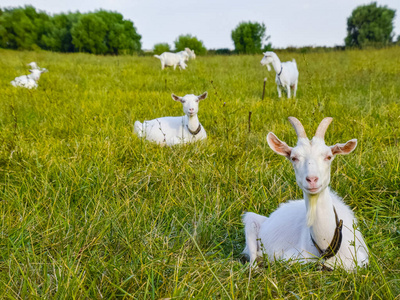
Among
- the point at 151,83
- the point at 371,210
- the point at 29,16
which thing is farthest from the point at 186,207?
the point at 29,16

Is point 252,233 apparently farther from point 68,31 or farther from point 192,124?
point 68,31

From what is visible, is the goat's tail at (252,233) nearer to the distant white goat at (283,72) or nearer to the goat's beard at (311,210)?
the goat's beard at (311,210)

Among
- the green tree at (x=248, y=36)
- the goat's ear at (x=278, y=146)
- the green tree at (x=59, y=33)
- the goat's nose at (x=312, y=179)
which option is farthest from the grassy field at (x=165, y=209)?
the green tree at (x=59, y=33)

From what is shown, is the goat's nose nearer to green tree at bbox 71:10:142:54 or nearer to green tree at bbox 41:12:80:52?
green tree at bbox 71:10:142:54

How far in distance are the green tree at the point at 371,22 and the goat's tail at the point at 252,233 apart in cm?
4886

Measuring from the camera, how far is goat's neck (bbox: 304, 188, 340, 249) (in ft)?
5.43

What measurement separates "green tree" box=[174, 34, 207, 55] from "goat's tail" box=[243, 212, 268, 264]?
35028 mm

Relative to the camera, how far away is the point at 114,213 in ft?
6.73

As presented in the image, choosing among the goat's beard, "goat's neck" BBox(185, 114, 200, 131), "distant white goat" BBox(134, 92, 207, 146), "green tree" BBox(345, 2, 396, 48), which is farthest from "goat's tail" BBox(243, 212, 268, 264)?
"green tree" BBox(345, 2, 396, 48)

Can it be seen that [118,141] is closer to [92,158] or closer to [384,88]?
[92,158]

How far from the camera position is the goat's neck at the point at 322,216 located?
1.66 m

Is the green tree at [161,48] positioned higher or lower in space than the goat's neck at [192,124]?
higher

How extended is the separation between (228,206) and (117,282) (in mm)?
1061

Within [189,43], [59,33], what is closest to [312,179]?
[189,43]
